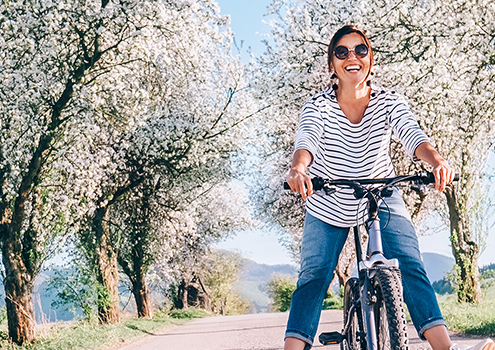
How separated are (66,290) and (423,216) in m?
16.3

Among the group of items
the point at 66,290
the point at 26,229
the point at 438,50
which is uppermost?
the point at 438,50

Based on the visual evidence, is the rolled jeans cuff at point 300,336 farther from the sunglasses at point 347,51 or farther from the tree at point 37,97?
the tree at point 37,97

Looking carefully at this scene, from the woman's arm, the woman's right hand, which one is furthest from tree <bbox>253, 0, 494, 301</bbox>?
the woman's right hand

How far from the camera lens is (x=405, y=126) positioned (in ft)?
10.6

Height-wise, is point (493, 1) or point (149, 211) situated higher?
point (493, 1)

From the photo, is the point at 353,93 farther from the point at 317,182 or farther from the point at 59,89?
the point at 59,89

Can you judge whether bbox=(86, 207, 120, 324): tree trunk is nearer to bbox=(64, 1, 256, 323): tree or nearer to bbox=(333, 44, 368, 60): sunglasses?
bbox=(64, 1, 256, 323): tree

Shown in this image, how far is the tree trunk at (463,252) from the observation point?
12375mm

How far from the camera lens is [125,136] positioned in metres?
16.6

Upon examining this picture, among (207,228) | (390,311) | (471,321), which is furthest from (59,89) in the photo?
(207,228)

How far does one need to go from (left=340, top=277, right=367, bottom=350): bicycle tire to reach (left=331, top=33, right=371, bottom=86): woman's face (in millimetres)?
1304

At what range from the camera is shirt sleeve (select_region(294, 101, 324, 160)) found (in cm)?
310

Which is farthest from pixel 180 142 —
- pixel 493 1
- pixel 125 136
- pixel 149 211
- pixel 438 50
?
pixel 493 1

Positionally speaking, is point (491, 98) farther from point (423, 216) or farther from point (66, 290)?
point (423, 216)
